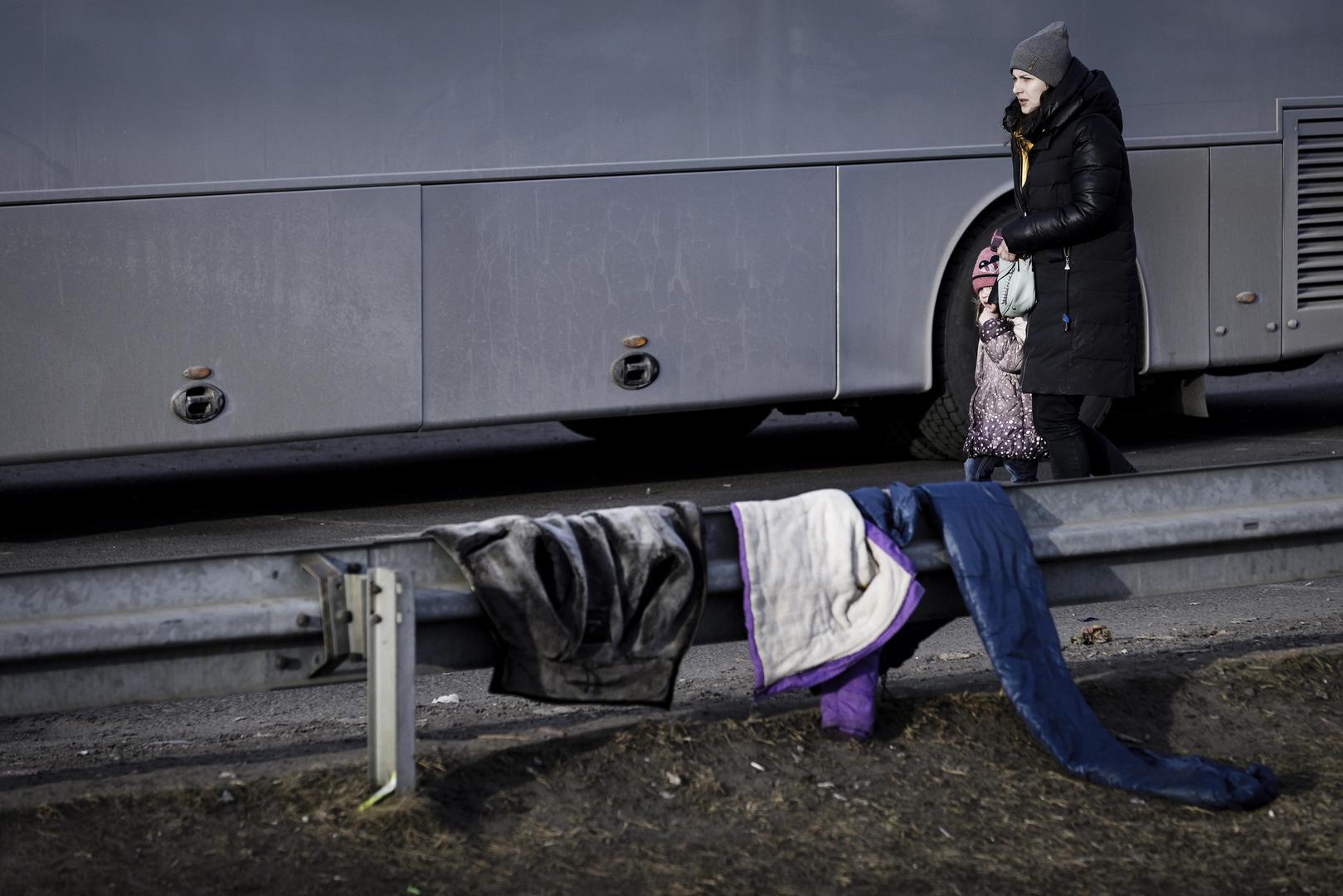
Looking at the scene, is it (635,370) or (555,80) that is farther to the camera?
(635,370)

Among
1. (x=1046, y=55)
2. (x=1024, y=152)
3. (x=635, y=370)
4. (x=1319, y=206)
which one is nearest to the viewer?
(x=1046, y=55)

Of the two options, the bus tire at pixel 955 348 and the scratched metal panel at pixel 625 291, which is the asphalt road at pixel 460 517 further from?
the scratched metal panel at pixel 625 291

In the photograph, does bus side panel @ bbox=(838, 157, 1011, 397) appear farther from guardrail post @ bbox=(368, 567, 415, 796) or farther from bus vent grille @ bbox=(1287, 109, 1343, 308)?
guardrail post @ bbox=(368, 567, 415, 796)

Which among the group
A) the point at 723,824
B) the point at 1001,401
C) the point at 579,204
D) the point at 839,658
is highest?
the point at 579,204

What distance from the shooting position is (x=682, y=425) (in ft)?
31.2

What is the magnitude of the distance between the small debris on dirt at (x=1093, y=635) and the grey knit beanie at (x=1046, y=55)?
193 centimetres

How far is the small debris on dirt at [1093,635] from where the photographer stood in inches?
204

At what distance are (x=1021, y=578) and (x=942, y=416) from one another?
4.88m

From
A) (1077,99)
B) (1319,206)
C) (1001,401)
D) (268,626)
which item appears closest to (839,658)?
(268,626)

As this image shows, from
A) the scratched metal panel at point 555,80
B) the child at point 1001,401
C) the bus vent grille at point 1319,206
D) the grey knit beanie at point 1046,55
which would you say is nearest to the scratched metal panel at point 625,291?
the scratched metal panel at point 555,80

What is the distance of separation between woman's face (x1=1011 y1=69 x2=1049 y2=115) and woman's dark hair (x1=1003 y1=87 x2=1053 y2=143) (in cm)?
1

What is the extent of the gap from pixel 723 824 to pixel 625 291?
4.59m

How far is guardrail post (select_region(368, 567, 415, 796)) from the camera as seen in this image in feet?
10.9

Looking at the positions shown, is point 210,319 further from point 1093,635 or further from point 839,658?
point 839,658
